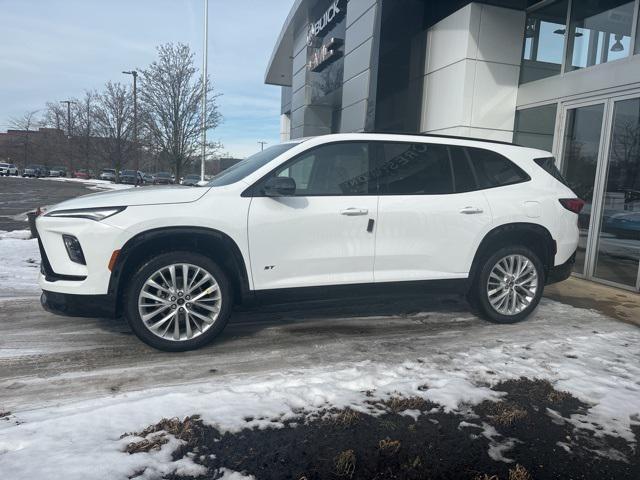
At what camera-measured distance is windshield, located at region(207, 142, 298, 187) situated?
416cm

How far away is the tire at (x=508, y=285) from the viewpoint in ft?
15.8

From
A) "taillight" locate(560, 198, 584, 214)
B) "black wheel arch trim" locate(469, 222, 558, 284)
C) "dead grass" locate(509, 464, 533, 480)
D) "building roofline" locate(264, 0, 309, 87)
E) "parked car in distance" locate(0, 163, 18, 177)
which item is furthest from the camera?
"parked car in distance" locate(0, 163, 18, 177)

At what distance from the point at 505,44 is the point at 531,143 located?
1.93 m

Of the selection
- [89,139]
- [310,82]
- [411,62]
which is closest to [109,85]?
[89,139]

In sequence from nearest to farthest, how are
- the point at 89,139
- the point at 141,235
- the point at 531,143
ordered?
1. the point at 141,235
2. the point at 531,143
3. the point at 89,139

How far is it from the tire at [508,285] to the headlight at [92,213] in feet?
11.5

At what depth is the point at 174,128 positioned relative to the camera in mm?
19172

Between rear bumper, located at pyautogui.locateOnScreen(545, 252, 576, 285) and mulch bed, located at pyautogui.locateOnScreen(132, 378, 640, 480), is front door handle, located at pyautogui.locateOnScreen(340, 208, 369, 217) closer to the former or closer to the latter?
mulch bed, located at pyautogui.locateOnScreen(132, 378, 640, 480)

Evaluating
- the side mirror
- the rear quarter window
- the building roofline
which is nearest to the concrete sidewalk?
the rear quarter window

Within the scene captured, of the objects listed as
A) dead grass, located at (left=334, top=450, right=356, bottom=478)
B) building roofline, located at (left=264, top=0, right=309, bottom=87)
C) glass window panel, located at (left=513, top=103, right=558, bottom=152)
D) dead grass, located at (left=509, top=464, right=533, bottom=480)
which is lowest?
dead grass, located at (left=334, top=450, right=356, bottom=478)

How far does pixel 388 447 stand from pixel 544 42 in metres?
8.43

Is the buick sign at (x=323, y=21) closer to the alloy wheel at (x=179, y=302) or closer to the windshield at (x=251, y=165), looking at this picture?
the windshield at (x=251, y=165)

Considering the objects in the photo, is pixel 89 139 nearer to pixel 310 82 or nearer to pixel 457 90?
pixel 310 82

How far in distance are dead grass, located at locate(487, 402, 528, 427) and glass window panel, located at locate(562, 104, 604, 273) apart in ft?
17.1
